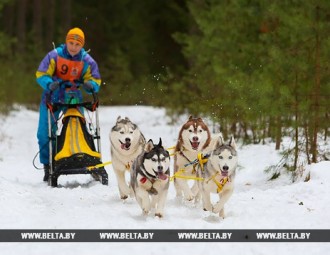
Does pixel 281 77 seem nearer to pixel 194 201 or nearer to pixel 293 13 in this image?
pixel 293 13

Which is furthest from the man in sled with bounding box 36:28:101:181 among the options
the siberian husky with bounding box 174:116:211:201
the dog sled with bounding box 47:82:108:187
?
the siberian husky with bounding box 174:116:211:201

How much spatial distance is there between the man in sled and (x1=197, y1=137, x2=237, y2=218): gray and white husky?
2783 millimetres

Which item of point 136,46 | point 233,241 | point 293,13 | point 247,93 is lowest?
point 233,241

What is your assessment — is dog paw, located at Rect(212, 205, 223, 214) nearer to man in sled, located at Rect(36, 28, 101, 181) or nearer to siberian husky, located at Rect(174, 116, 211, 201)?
siberian husky, located at Rect(174, 116, 211, 201)

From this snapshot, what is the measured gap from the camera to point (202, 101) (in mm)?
11359

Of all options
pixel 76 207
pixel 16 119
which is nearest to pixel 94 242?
pixel 76 207

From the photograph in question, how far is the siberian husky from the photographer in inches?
268

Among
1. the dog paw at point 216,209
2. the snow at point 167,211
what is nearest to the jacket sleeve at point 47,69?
the snow at point 167,211

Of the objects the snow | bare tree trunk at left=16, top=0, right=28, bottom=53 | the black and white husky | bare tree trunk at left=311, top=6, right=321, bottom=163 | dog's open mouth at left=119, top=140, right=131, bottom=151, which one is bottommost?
the snow

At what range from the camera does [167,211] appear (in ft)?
20.5

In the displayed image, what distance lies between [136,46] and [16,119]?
51.9ft

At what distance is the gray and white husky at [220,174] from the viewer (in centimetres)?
582

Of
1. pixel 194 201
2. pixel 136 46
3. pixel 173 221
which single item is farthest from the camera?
pixel 136 46

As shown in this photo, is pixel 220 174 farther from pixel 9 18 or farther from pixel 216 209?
pixel 9 18
